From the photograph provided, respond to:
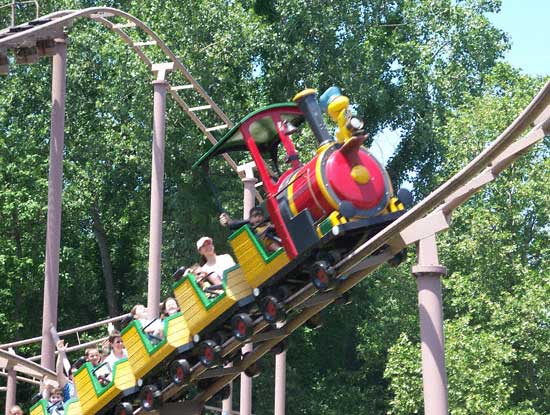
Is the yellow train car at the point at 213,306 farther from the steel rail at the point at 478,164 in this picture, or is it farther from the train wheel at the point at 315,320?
the steel rail at the point at 478,164

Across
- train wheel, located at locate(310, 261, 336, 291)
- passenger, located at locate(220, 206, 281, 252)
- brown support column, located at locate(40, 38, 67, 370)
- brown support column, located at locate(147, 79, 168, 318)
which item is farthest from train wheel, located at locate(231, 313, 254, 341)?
brown support column, located at locate(147, 79, 168, 318)

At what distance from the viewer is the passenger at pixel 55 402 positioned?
11266 millimetres

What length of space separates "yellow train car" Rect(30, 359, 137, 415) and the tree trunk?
1576cm

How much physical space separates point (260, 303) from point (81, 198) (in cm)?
1646

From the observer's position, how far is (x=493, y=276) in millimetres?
22484

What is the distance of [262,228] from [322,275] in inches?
35.5

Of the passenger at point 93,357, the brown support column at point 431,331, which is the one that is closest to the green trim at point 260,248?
the brown support column at point 431,331

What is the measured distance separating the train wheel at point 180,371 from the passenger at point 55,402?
5.51 ft

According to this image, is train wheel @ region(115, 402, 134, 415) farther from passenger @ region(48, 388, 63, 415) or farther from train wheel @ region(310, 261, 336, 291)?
train wheel @ region(310, 261, 336, 291)

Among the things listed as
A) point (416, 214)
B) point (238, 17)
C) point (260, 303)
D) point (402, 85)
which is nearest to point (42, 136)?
point (238, 17)

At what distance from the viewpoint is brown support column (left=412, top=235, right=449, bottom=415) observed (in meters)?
7.52

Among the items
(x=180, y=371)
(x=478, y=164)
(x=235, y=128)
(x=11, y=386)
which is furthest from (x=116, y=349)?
(x=478, y=164)

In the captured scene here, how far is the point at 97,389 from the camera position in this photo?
10539 mm

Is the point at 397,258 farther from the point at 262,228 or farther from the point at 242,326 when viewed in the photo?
the point at 242,326
